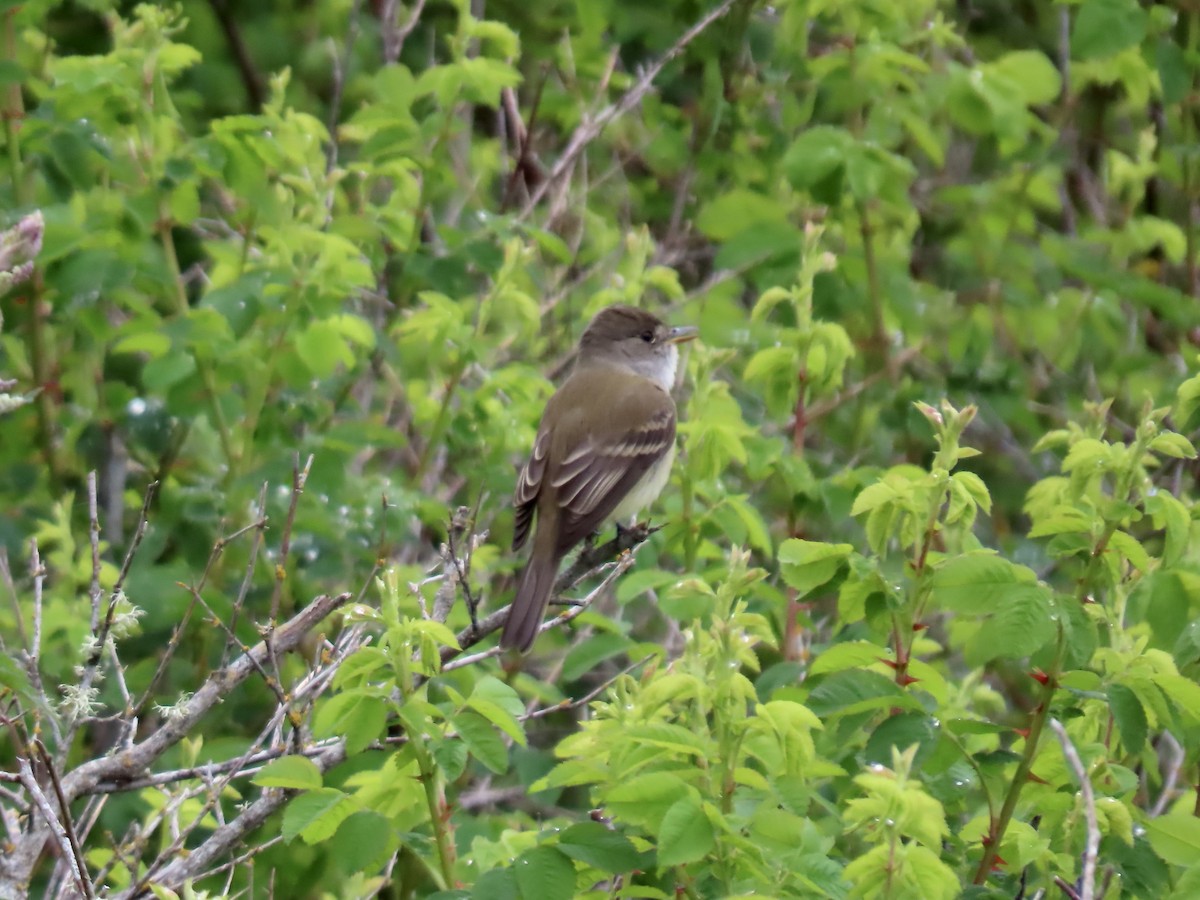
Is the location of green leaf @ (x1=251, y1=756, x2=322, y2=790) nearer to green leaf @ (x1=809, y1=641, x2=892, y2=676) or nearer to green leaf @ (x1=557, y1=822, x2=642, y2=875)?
green leaf @ (x1=557, y1=822, x2=642, y2=875)

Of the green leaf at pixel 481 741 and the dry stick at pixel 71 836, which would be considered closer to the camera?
the dry stick at pixel 71 836

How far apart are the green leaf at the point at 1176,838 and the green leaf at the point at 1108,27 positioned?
10.4 feet

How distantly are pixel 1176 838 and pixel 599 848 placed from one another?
105 centimetres

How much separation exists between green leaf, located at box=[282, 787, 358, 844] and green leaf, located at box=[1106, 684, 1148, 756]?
4.54 ft

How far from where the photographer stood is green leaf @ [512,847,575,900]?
2928 mm

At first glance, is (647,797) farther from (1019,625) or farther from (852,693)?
(1019,625)

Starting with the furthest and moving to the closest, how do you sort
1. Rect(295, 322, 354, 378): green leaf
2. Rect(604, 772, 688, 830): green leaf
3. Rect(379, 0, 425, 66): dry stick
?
Rect(379, 0, 425, 66): dry stick, Rect(295, 322, 354, 378): green leaf, Rect(604, 772, 688, 830): green leaf

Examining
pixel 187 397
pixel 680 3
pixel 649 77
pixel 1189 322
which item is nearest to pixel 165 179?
pixel 187 397

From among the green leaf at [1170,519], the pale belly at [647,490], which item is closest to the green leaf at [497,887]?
the green leaf at [1170,519]

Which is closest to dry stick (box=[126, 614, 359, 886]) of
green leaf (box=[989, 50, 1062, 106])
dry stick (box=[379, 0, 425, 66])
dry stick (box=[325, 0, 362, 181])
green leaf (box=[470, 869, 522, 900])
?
green leaf (box=[470, 869, 522, 900])

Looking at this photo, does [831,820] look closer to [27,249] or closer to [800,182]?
[27,249]

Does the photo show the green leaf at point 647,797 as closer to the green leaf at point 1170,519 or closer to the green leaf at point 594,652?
the green leaf at point 1170,519

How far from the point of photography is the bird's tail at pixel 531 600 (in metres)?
4.30

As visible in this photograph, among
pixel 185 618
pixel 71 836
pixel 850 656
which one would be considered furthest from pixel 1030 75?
pixel 71 836
